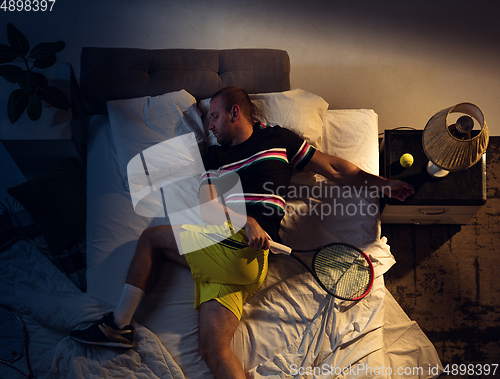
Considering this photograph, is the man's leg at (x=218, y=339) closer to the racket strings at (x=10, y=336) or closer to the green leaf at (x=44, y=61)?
the racket strings at (x=10, y=336)

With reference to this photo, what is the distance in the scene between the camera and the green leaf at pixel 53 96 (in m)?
1.84

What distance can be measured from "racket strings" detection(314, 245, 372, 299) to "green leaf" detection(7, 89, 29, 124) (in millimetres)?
1655

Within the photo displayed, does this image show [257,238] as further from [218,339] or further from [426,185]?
[426,185]

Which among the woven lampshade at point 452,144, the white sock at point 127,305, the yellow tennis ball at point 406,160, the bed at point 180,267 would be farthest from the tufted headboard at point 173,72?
the white sock at point 127,305

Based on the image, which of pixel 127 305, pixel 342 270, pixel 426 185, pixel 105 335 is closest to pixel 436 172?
pixel 426 185

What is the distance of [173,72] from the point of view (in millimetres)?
2008

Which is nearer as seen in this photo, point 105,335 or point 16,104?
point 105,335

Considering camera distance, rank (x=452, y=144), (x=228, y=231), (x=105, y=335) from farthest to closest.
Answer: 1. (x=228, y=231)
2. (x=105, y=335)
3. (x=452, y=144)

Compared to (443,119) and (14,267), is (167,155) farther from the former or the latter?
(443,119)

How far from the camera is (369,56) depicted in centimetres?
256

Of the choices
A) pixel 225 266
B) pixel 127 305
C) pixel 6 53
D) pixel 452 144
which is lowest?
pixel 127 305

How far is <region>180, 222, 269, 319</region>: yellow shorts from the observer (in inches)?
63.7

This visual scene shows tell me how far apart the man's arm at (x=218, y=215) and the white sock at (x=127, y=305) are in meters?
0.46

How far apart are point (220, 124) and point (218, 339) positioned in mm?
1016
